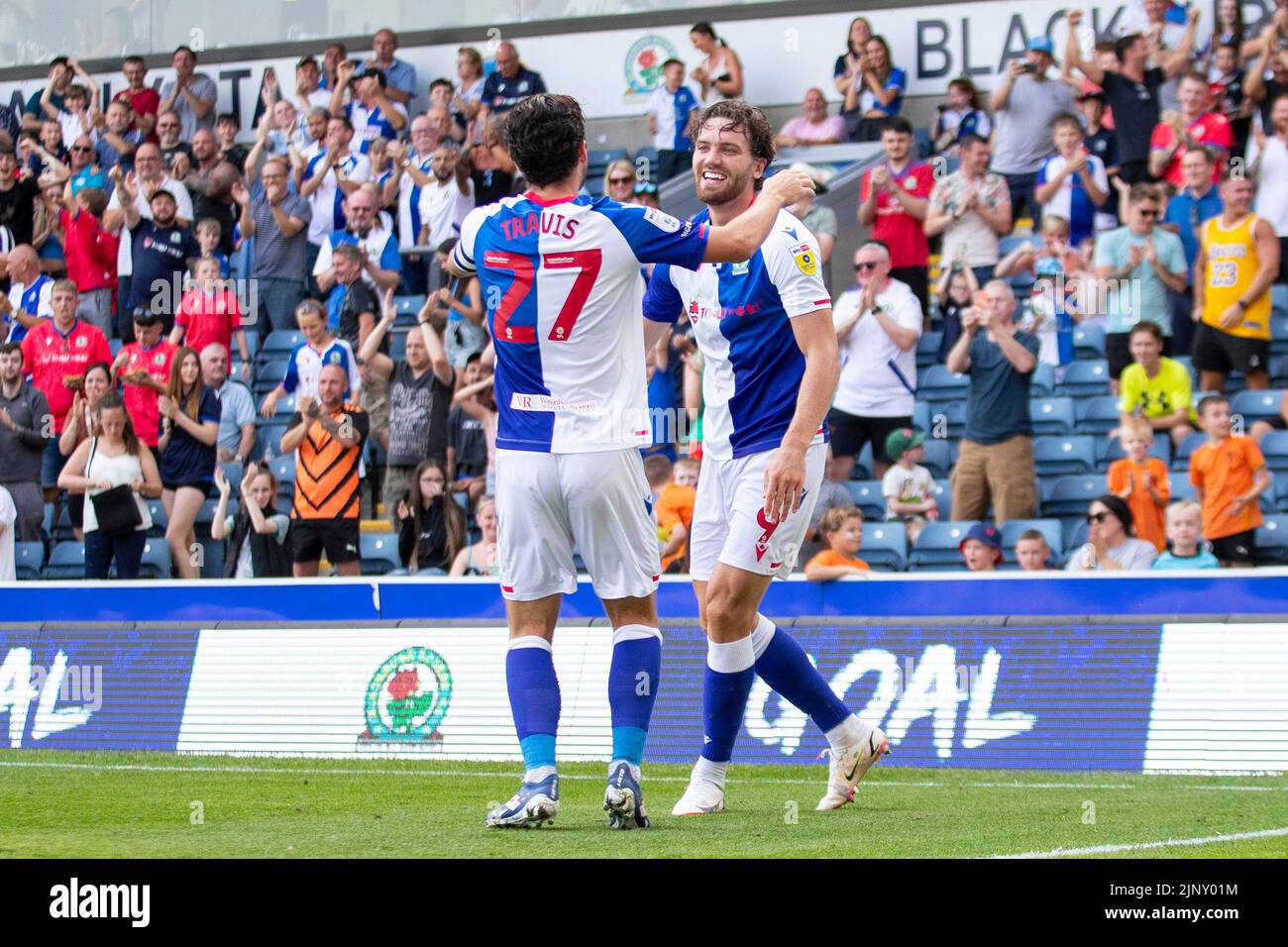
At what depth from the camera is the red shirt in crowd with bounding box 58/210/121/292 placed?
57.7ft

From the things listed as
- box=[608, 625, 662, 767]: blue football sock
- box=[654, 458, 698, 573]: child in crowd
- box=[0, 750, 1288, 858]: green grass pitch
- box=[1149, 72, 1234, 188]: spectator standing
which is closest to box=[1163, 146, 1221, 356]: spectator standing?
box=[1149, 72, 1234, 188]: spectator standing

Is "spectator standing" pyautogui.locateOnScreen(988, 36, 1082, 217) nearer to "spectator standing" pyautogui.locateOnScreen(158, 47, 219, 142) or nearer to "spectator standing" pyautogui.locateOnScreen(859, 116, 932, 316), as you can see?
"spectator standing" pyautogui.locateOnScreen(859, 116, 932, 316)

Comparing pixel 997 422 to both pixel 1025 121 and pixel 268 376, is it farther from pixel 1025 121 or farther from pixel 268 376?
pixel 268 376

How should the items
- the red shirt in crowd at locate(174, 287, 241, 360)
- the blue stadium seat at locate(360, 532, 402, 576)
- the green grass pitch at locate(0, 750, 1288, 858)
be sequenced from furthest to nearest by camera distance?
the red shirt in crowd at locate(174, 287, 241, 360)
the blue stadium seat at locate(360, 532, 402, 576)
the green grass pitch at locate(0, 750, 1288, 858)

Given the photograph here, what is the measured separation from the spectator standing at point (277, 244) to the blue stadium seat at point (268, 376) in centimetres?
45

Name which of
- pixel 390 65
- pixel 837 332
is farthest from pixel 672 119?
pixel 837 332

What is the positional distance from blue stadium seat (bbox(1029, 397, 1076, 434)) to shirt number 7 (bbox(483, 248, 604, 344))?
833 centimetres

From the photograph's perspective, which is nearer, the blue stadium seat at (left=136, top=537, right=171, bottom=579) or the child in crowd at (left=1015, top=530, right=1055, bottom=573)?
the child in crowd at (left=1015, top=530, right=1055, bottom=573)

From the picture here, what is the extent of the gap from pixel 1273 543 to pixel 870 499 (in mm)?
2819

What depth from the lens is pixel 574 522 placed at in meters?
5.98

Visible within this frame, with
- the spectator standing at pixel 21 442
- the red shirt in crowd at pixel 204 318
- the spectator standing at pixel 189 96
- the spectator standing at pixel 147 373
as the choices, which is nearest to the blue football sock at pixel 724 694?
the spectator standing at pixel 147 373

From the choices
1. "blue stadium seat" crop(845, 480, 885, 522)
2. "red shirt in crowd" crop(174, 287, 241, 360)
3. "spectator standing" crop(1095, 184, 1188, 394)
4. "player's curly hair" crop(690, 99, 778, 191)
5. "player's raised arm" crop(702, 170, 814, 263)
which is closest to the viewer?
"player's raised arm" crop(702, 170, 814, 263)

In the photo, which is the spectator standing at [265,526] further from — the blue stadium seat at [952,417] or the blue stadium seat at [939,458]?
the blue stadium seat at [952,417]

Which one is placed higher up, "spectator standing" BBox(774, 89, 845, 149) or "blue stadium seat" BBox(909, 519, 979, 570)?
"spectator standing" BBox(774, 89, 845, 149)
